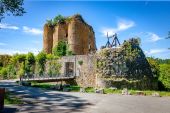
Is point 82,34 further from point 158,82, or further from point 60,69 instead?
point 158,82

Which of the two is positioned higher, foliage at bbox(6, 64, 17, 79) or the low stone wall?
foliage at bbox(6, 64, 17, 79)

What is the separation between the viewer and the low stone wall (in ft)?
105

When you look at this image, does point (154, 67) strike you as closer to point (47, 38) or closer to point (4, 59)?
point (47, 38)

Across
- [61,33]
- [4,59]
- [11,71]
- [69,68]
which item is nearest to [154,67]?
[69,68]

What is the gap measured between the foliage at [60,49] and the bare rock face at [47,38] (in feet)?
16.0

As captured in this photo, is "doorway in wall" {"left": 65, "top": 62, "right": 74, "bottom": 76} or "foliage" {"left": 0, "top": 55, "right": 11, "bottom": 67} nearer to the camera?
"doorway in wall" {"left": 65, "top": 62, "right": 74, "bottom": 76}

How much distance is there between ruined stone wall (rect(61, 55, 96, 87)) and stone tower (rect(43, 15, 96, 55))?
11.0 metres

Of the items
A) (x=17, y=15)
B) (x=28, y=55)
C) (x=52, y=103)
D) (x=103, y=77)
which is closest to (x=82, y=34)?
(x=28, y=55)

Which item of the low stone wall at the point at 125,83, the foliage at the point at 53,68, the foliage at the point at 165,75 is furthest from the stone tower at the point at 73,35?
the foliage at the point at 165,75

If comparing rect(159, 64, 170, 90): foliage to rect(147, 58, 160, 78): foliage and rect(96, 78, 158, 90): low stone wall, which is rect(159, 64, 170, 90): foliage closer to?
rect(96, 78, 158, 90): low stone wall

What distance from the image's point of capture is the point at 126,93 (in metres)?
23.6

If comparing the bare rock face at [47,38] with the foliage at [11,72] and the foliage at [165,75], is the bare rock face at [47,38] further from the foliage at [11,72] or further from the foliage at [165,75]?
the foliage at [165,75]

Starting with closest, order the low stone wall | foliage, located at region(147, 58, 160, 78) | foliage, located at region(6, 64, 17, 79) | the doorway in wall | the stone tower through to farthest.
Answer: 1. the low stone wall
2. foliage, located at region(147, 58, 160, 78)
3. the doorway in wall
4. foliage, located at region(6, 64, 17, 79)
5. the stone tower

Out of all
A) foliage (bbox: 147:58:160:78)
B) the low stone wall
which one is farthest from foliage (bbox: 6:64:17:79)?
foliage (bbox: 147:58:160:78)
